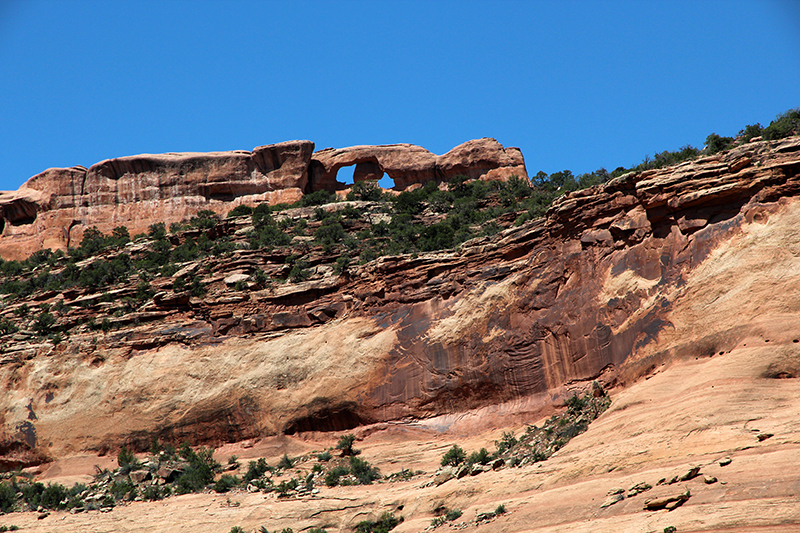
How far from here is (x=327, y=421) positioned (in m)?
27.3

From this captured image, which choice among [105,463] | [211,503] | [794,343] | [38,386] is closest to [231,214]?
[38,386]

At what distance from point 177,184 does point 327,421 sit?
109ft

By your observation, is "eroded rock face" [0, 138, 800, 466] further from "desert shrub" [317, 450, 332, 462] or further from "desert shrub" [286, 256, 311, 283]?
"desert shrub" [317, 450, 332, 462]

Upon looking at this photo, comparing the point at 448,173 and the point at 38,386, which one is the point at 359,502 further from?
the point at 448,173

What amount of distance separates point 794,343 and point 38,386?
28812 millimetres

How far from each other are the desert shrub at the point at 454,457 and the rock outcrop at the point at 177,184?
32.2 m

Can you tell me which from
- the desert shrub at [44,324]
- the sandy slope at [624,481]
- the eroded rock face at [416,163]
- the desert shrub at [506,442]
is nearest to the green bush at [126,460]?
the sandy slope at [624,481]

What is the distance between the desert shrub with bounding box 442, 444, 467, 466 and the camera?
72.7 ft

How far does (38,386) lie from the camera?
31188 millimetres

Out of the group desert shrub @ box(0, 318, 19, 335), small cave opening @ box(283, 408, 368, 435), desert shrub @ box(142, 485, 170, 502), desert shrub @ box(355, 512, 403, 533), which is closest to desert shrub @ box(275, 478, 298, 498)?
desert shrub @ box(355, 512, 403, 533)

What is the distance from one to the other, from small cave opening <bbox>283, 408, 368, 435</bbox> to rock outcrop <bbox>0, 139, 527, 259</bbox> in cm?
2745

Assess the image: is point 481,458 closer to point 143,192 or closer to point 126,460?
point 126,460

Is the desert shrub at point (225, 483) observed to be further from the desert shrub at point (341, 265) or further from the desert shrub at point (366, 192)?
the desert shrub at point (366, 192)

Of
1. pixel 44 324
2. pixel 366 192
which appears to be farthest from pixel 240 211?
pixel 44 324
